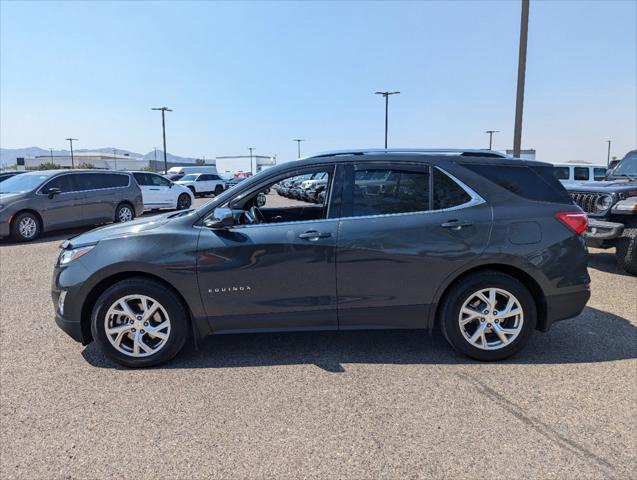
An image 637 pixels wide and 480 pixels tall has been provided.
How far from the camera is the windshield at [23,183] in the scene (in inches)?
423

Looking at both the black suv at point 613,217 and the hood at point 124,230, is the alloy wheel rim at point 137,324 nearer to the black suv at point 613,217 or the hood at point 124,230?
the hood at point 124,230

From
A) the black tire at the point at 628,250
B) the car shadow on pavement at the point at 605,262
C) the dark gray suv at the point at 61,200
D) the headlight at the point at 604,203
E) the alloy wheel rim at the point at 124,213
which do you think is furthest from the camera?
the alloy wheel rim at the point at 124,213

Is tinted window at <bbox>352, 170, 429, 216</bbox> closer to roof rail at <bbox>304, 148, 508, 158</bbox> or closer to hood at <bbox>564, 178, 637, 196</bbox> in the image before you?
roof rail at <bbox>304, 148, 508, 158</bbox>

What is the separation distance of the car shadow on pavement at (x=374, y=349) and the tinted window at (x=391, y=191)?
4.12ft

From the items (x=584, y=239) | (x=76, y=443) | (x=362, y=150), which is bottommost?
(x=76, y=443)

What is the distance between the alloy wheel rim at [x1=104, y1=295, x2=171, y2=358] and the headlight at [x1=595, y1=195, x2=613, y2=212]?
657cm

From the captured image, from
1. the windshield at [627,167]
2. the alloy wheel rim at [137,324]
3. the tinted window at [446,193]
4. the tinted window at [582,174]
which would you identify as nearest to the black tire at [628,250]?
the windshield at [627,167]

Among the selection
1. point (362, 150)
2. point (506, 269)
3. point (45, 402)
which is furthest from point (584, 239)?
point (45, 402)

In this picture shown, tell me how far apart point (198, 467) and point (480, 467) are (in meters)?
1.53

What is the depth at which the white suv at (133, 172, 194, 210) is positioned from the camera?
55.7 feet

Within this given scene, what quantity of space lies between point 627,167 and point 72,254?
10.2 metres

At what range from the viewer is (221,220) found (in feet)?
11.7

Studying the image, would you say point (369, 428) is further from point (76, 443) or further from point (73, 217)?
point (73, 217)

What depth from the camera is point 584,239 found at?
382 centimetres
